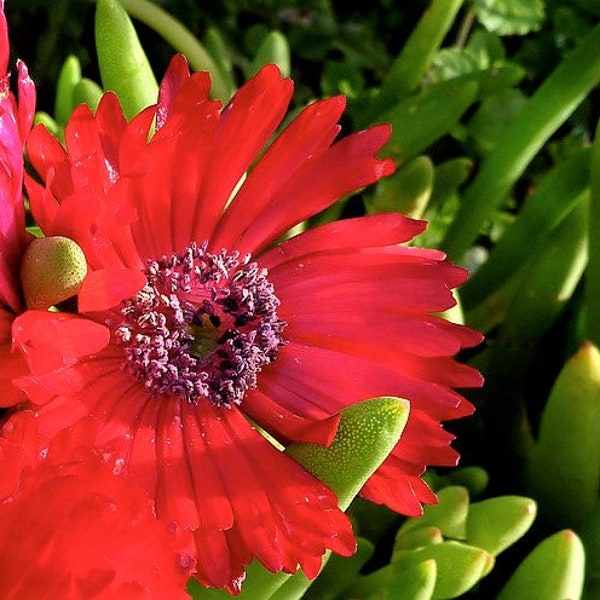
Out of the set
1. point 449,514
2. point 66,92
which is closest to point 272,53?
point 66,92

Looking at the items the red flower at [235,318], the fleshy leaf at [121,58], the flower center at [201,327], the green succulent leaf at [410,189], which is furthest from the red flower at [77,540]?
the green succulent leaf at [410,189]

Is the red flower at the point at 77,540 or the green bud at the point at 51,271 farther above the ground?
the green bud at the point at 51,271

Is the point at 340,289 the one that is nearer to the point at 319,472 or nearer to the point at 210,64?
the point at 319,472

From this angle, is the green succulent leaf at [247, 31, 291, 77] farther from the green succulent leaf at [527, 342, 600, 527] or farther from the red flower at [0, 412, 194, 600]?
the red flower at [0, 412, 194, 600]

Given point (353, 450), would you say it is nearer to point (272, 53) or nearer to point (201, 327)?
point (201, 327)

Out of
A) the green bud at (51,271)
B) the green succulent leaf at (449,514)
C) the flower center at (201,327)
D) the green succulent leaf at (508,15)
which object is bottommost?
the green succulent leaf at (449,514)

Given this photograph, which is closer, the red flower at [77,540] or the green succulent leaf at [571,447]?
the red flower at [77,540]

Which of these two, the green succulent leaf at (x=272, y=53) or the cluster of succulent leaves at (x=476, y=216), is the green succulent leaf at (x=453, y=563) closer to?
the cluster of succulent leaves at (x=476, y=216)
